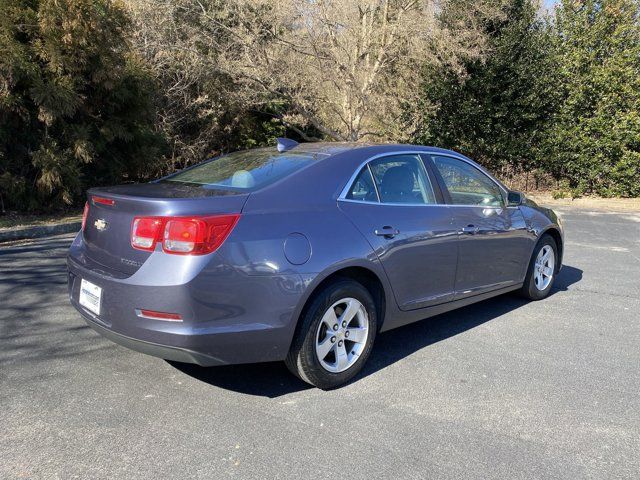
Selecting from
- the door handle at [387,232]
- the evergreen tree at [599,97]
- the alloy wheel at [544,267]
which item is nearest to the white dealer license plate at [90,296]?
the door handle at [387,232]

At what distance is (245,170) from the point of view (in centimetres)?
393

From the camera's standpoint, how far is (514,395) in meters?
3.61

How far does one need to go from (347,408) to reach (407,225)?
1408 mm

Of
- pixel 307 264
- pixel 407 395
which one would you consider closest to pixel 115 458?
pixel 307 264

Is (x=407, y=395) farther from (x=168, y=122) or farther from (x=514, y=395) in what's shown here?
(x=168, y=122)

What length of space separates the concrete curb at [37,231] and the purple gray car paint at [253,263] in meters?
5.68

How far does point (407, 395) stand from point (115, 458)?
5.95 feet

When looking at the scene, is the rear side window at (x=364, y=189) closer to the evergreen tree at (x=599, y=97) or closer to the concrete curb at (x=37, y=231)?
the concrete curb at (x=37, y=231)

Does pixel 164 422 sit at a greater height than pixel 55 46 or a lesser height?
lesser

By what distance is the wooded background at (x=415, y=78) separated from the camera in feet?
48.0

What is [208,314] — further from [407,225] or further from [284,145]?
[284,145]

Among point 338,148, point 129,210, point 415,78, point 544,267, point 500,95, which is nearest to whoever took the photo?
point 129,210

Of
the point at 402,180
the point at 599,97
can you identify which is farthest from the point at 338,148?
the point at 599,97

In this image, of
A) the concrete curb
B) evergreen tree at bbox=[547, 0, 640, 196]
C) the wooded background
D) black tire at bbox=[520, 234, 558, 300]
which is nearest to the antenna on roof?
black tire at bbox=[520, 234, 558, 300]
